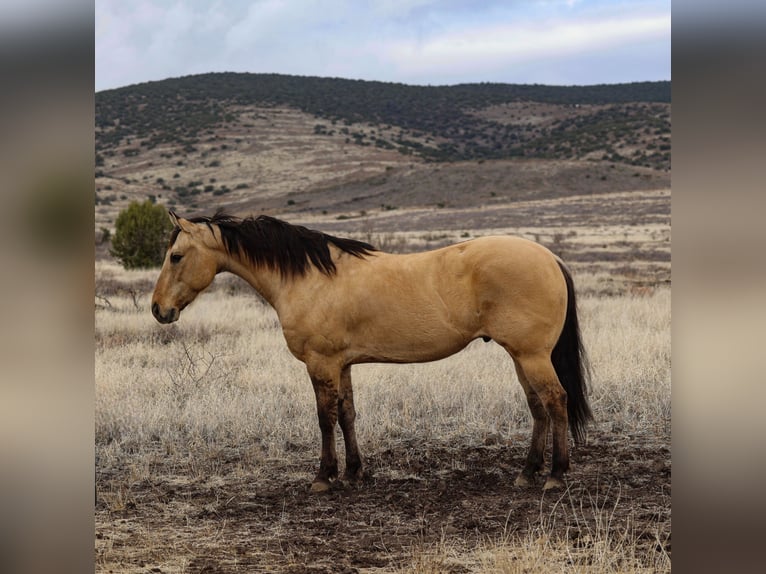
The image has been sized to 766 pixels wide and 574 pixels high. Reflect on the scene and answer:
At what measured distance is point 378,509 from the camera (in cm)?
Result: 525

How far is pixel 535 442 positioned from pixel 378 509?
4.25ft

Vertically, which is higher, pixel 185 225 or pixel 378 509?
pixel 185 225

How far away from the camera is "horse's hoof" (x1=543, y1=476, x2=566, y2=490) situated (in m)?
5.40

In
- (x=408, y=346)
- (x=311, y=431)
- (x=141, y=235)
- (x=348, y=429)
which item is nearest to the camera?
(x=408, y=346)

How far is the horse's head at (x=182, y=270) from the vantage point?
18.5 ft

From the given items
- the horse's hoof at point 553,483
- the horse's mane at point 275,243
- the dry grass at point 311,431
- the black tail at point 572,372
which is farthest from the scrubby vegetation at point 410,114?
the horse's hoof at point 553,483

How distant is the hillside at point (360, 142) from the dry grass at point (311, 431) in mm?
44789

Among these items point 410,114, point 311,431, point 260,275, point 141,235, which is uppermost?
point 410,114

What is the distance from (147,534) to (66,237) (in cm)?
405

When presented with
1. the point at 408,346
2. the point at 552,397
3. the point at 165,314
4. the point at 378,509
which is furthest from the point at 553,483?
the point at 165,314

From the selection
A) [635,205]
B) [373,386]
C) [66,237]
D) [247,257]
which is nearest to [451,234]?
[635,205]

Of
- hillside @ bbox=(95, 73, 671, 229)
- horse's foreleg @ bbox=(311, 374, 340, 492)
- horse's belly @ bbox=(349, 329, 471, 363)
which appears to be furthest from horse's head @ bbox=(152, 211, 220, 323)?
hillside @ bbox=(95, 73, 671, 229)

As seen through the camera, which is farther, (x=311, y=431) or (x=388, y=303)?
(x=311, y=431)

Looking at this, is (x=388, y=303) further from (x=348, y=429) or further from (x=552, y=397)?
(x=552, y=397)
